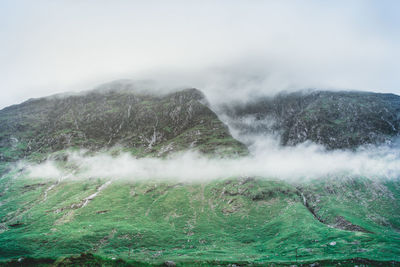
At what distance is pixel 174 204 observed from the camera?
187 metres

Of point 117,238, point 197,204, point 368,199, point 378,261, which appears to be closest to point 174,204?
point 197,204

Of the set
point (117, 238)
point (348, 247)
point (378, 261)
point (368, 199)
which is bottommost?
point (368, 199)

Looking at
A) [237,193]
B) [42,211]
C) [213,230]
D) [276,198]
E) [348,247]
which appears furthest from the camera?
[237,193]

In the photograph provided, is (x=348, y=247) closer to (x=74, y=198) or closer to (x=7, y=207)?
(x=74, y=198)

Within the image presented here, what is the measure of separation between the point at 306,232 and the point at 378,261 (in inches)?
1970

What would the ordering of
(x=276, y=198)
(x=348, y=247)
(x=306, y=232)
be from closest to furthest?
(x=348, y=247)
(x=306, y=232)
(x=276, y=198)

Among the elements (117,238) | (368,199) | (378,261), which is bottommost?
(368,199)

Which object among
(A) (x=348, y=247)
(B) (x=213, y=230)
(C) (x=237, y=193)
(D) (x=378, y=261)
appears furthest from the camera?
(C) (x=237, y=193)

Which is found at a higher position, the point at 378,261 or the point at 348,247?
the point at 378,261

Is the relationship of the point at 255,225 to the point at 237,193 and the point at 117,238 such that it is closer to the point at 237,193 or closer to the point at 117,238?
the point at 237,193

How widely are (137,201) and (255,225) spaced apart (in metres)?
107

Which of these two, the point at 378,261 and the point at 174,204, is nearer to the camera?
the point at 378,261

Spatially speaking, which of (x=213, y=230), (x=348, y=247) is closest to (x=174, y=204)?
(x=213, y=230)

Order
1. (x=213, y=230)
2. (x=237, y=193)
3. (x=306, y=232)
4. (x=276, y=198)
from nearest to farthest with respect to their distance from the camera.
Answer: (x=306, y=232) < (x=213, y=230) < (x=276, y=198) < (x=237, y=193)
